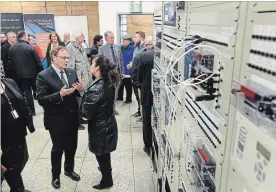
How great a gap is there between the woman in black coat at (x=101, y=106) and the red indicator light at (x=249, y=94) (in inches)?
68.3

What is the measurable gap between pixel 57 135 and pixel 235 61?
2.09 m

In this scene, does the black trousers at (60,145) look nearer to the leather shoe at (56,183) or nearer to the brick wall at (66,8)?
the leather shoe at (56,183)

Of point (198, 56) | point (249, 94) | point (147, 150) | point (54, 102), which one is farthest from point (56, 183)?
point (249, 94)

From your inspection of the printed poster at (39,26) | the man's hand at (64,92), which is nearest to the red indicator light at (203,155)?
the man's hand at (64,92)

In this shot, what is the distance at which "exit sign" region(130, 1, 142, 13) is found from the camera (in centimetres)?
637

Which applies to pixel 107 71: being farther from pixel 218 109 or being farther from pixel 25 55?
pixel 25 55

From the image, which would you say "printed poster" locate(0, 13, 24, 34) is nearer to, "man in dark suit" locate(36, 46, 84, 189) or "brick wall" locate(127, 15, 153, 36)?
"brick wall" locate(127, 15, 153, 36)

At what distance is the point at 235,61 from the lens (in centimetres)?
82

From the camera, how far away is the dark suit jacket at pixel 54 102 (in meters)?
2.41

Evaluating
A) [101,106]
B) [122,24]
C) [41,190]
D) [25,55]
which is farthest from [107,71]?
[122,24]

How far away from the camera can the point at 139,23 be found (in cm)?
762

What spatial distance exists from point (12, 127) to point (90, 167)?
132 centimetres

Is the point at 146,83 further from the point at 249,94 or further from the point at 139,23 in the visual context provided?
the point at 139,23

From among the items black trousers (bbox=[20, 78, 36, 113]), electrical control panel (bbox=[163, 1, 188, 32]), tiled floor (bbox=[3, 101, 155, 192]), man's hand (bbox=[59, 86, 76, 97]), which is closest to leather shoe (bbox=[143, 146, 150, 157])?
tiled floor (bbox=[3, 101, 155, 192])
